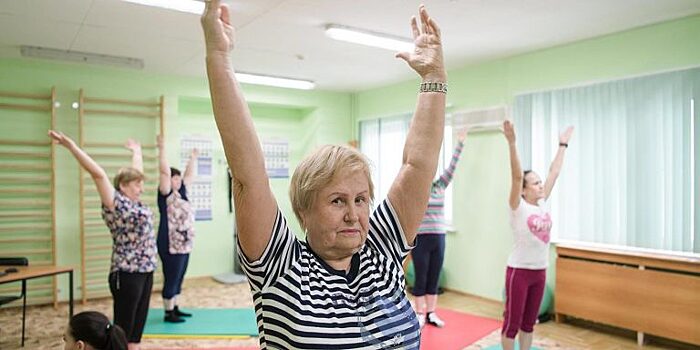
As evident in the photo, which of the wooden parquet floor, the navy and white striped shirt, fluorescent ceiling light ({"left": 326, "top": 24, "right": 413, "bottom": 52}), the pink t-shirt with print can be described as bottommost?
the wooden parquet floor

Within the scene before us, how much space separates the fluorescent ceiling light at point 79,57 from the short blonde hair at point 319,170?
4.97m

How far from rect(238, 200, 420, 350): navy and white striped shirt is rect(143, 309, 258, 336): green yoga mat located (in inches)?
146

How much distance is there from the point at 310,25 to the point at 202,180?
348 cm

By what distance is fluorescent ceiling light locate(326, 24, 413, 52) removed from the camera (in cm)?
419

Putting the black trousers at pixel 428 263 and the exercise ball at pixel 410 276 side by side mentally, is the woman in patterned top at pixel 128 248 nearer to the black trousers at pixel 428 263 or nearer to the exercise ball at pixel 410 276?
the black trousers at pixel 428 263

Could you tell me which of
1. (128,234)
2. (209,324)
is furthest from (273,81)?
(128,234)

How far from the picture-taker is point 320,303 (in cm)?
91

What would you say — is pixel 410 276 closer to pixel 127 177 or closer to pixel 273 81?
pixel 273 81

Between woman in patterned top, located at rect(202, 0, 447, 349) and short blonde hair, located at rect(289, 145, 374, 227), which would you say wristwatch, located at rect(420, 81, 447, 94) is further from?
short blonde hair, located at rect(289, 145, 374, 227)

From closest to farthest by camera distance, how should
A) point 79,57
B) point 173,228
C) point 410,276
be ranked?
point 173,228, point 79,57, point 410,276

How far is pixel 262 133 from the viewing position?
7445 mm

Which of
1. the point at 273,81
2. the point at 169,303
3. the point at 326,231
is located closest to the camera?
the point at 326,231

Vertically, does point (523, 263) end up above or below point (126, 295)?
above

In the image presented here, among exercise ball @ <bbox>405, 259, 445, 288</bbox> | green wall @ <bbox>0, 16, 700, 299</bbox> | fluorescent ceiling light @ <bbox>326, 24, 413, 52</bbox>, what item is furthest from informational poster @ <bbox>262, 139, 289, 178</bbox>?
fluorescent ceiling light @ <bbox>326, 24, 413, 52</bbox>
